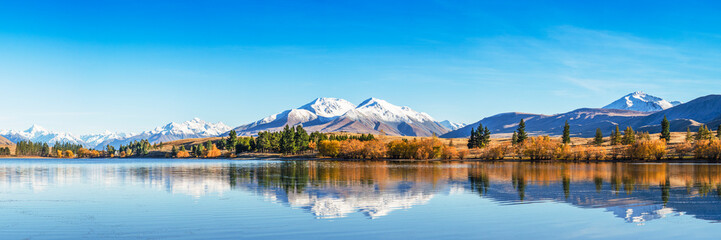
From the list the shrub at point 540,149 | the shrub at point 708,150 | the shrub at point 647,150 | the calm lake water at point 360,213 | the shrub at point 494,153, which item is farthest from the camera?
the shrub at point 494,153

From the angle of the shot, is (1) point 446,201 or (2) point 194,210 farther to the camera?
(1) point 446,201

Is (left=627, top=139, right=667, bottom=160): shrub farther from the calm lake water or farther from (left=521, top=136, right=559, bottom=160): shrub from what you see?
the calm lake water

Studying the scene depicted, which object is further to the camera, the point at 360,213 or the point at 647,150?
the point at 647,150

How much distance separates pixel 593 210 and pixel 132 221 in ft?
104

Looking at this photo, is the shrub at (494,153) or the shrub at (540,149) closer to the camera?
the shrub at (540,149)

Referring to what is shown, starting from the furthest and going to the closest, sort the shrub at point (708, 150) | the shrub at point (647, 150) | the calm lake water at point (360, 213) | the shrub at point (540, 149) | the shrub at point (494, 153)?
the shrub at point (494, 153)
the shrub at point (540, 149)
the shrub at point (647, 150)
the shrub at point (708, 150)
the calm lake water at point (360, 213)

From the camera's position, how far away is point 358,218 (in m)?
32.9

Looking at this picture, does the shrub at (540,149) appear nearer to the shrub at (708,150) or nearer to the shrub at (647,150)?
the shrub at (647,150)

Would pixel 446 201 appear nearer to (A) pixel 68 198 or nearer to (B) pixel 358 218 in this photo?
(B) pixel 358 218

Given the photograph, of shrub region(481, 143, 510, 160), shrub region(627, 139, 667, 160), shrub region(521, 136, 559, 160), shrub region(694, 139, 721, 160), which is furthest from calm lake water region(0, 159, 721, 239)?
shrub region(481, 143, 510, 160)

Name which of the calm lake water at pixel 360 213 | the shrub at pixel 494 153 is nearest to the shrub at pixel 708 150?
the shrub at pixel 494 153

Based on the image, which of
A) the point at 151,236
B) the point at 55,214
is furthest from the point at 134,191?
the point at 151,236

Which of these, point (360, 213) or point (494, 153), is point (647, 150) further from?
point (360, 213)

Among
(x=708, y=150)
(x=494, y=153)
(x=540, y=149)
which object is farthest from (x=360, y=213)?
(x=708, y=150)
